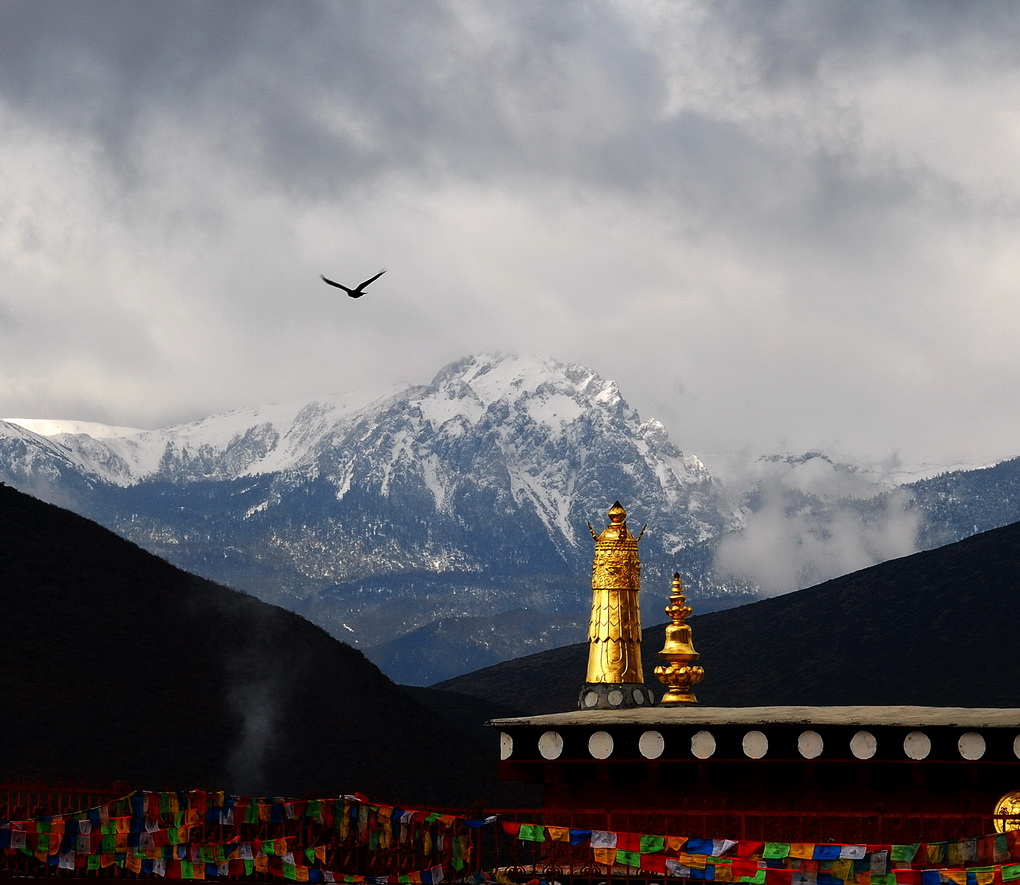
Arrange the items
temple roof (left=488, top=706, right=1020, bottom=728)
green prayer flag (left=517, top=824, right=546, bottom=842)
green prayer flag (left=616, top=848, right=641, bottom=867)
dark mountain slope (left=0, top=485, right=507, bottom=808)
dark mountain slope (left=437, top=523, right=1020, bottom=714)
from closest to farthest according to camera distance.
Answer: green prayer flag (left=616, top=848, right=641, bottom=867), green prayer flag (left=517, top=824, right=546, bottom=842), temple roof (left=488, top=706, right=1020, bottom=728), dark mountain slope (left=0, top=485, right=507, bottom=808), dark mountain slope (left=437, top=523, right=1020, bottom=714)

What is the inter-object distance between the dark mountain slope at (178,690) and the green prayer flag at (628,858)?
52.2 metres

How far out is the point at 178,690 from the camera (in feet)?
289

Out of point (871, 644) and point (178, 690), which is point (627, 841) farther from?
point (871, 644)

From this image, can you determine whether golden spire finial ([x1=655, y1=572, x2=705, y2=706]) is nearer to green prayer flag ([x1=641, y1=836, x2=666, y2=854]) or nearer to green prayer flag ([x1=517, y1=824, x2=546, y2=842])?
green prayer flag ([x1=641, y1=836, x2=666, y2=854])

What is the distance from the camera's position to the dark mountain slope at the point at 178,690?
7962cm

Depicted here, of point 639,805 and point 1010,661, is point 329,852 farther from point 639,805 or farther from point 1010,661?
point 1010,661

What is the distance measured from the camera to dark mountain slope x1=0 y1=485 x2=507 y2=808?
7962cm

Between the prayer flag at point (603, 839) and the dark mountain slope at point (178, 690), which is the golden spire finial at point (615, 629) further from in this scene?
the dark mountain slope at point (178, 690)

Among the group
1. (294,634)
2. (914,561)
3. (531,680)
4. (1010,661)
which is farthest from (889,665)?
(294,634)

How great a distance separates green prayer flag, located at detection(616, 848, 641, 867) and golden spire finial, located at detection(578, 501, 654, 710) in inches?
165

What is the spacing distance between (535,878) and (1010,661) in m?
111

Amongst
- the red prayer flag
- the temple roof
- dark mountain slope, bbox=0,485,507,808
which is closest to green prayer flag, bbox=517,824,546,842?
the red prayer flag

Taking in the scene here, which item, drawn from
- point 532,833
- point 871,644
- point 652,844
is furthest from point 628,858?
point 871,644

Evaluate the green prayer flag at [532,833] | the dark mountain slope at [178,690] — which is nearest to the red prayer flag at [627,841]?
the green prayer flag at [532,833]
